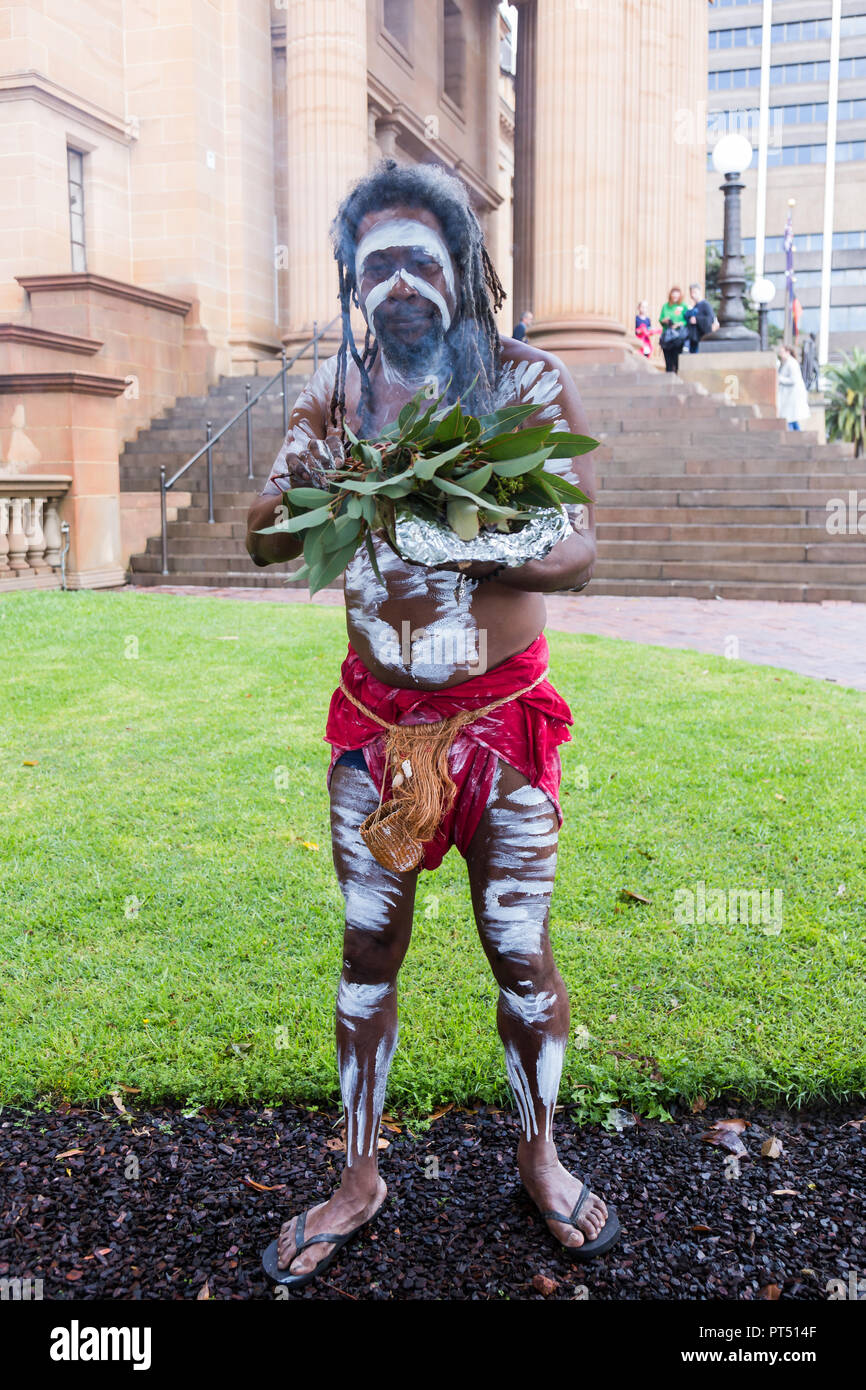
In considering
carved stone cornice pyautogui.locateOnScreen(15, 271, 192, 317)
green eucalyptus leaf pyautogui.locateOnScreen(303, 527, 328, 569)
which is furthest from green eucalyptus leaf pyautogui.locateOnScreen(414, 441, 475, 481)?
carved stone cornice pyautogui.locateOnScreen(15, 271, 192, 317)

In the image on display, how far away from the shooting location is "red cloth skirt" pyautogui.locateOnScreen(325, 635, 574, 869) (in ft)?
8.06

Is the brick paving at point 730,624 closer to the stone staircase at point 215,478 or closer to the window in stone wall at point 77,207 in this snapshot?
the stone staircase at point 215,478

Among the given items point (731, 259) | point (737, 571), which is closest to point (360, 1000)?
point (737, 571)

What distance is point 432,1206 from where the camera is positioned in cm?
277

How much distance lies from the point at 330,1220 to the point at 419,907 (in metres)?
1.73

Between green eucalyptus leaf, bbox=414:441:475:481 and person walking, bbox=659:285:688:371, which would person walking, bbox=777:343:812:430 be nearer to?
person walking, bbox=659:285:688:371

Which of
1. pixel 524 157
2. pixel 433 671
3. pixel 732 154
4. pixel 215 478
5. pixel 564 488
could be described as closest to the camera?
pixel 564 488

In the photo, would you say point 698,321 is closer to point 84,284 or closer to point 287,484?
point 84,284

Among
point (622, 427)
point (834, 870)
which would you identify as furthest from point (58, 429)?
point (834, 870)

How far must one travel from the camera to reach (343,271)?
253cm

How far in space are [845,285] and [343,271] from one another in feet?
280

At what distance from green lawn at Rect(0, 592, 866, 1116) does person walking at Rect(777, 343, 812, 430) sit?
1346 centimetres

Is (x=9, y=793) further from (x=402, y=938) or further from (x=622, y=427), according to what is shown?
(x=622, y=427)
